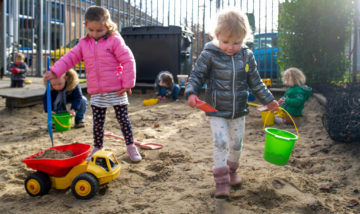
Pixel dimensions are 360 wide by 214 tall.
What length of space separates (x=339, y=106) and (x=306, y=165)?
0.70 m

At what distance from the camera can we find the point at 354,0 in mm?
5543

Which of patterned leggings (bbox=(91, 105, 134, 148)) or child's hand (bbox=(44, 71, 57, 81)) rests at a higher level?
child's hand (bbox=(44, 71, 57, 81))

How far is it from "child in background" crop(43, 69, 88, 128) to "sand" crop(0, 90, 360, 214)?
0.94ft

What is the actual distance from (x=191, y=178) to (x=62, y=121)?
219 centimetres

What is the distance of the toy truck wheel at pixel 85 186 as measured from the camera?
220 cm

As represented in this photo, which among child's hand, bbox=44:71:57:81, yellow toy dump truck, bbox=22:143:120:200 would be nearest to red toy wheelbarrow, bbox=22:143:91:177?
yellow toy dump truck, bbox=22:143:120:200

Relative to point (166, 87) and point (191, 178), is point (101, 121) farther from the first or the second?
point (166, 87)

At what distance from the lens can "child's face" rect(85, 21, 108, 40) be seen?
276 centimetres

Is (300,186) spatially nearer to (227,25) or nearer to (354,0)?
(227,25)

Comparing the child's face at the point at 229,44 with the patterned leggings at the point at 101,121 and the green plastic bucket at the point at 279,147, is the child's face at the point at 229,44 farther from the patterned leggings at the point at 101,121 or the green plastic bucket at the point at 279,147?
the patterned leggings at the point at 101,121

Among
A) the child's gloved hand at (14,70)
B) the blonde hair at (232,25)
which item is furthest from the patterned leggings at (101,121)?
the child's gloved hand at (14,70)

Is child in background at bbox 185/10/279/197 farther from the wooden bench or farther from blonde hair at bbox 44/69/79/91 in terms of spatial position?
the wooden bench

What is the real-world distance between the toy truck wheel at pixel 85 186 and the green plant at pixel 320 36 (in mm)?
4539

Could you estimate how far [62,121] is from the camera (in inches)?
163
